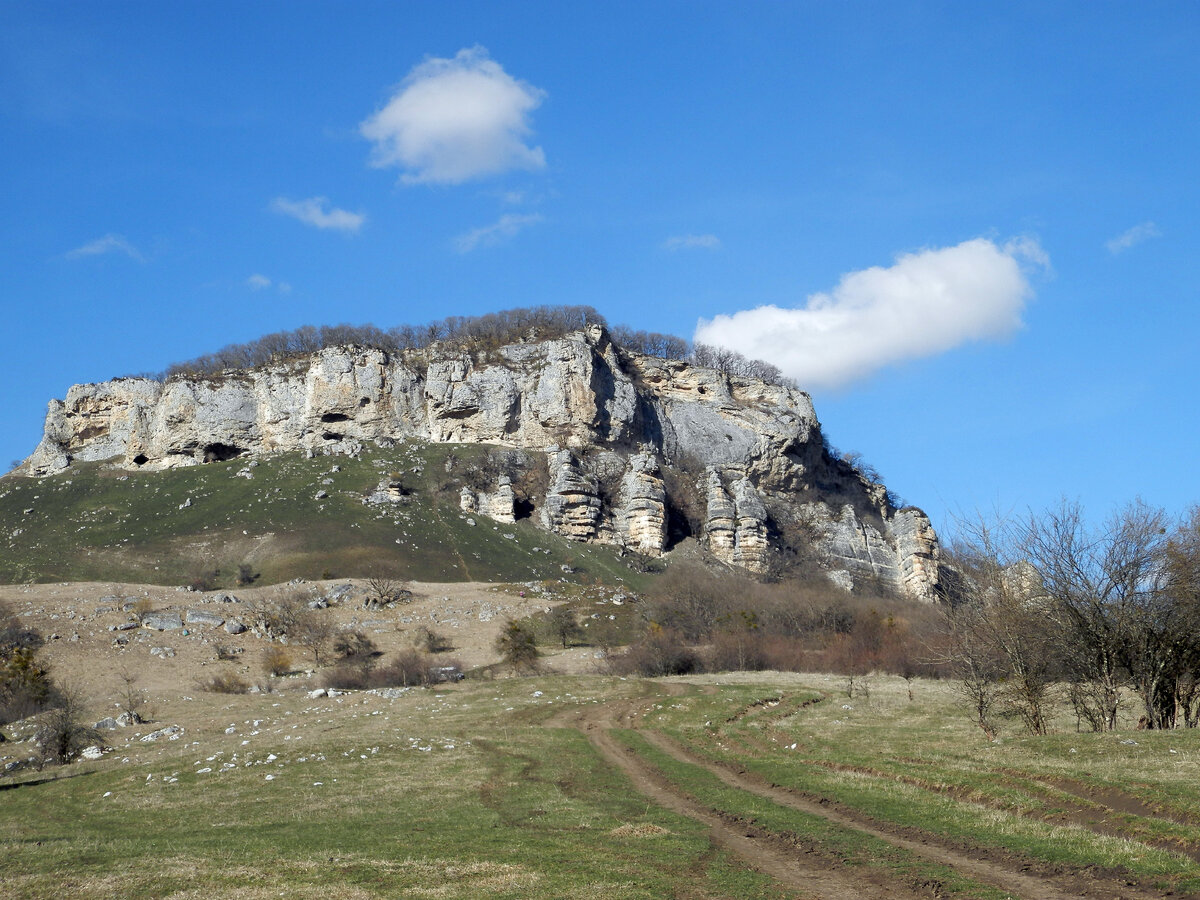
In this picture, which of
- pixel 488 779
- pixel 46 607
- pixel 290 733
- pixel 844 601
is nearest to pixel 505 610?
pixel 844 601

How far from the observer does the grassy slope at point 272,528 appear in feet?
276

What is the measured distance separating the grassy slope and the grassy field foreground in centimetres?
5588

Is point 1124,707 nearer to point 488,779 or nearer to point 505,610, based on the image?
point 488,779

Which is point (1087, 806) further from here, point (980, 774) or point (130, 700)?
point (130, 700)

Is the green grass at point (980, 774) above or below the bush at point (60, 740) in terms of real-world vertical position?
above

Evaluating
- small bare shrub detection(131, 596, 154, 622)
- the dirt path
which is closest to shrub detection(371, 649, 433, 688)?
small bare shrub detection(131, 596, 154, 622)

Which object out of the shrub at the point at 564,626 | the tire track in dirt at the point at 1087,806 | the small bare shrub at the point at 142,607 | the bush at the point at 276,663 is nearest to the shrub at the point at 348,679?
the bush at the point at 276,663

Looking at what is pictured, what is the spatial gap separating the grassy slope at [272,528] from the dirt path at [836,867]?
67.7 meters

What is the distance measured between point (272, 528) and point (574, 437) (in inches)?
1411

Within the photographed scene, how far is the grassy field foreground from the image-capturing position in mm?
11664

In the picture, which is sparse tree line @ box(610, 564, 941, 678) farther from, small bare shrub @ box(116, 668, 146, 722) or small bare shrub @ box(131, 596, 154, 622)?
small bare shrub @ box(131, 596, 154, 622)

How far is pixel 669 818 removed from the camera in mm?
15883

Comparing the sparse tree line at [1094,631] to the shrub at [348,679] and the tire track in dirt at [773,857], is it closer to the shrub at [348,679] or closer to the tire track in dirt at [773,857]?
the tire track in dirt at [773,857]

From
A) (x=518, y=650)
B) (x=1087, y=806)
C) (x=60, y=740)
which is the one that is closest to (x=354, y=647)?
(x=518, y=650)
